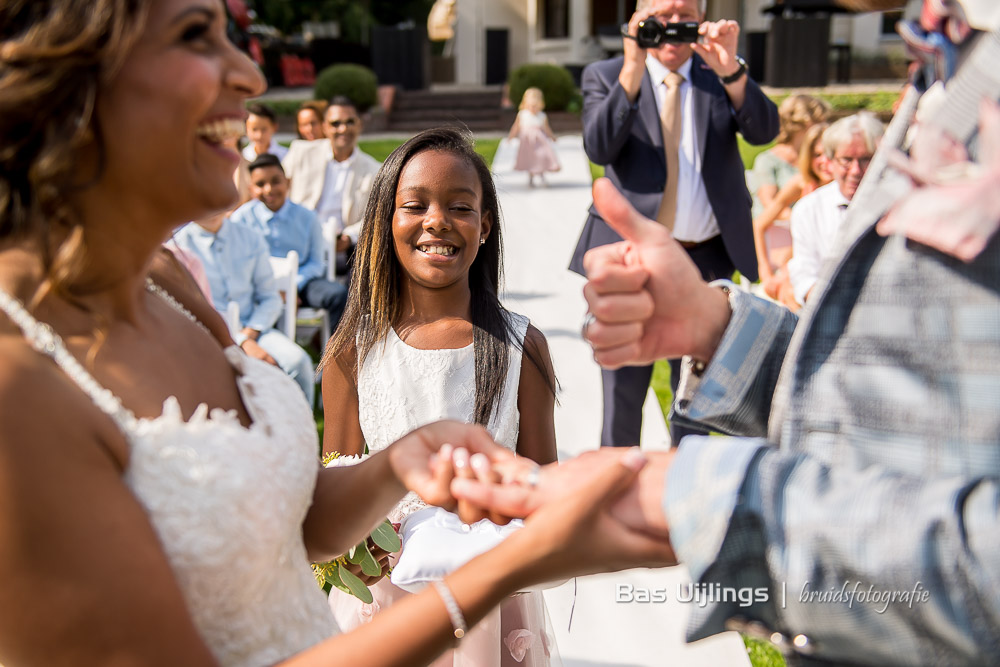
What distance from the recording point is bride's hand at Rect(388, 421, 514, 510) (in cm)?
154

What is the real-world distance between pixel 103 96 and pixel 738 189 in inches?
147

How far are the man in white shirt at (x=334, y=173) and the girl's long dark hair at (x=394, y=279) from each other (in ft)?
18.7

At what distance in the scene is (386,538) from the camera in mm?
2385

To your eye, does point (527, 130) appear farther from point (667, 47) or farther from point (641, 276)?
point (641, 276)

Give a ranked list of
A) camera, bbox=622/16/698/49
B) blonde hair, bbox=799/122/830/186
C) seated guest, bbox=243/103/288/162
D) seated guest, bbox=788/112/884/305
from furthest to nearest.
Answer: seated guest, bbox=243/103/288/162
blonde hair, bbox=799/122/830/186
seated guest, bbox=788/112/884/305
camera, bbox=622/16/698/49

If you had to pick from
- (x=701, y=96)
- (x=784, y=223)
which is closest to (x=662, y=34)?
(x=701, y=96)

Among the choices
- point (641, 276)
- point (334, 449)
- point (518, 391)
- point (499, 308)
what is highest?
point (641, 276)

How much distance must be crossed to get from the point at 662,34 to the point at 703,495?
3.64m

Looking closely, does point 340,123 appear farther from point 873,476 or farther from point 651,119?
point 873,476

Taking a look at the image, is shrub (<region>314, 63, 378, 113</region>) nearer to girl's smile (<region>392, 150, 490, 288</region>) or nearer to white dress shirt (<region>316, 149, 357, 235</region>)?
white dress shirt (<region>316, 149, 357, 235</region>)

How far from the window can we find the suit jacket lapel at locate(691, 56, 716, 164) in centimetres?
3143

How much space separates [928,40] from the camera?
1242 mm

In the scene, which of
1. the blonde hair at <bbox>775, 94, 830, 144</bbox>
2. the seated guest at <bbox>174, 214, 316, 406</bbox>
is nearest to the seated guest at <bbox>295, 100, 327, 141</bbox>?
the seated guest at <bbox>174, 214, 316, 406</bbox>

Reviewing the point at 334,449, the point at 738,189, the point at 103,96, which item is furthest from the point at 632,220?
the point at 738,189
